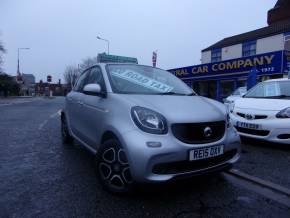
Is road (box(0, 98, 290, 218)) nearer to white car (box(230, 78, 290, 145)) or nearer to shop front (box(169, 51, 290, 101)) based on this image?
white car (box(230, 78, 290, 145))

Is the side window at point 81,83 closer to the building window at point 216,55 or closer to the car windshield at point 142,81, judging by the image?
the car windshield at point 142,81

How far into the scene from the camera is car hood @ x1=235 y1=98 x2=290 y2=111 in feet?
18.1

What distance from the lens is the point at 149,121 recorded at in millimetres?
3002

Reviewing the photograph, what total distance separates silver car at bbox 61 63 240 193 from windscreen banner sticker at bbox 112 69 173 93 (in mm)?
15

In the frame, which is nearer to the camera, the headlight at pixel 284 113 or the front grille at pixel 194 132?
the front grille at pixel 194 132

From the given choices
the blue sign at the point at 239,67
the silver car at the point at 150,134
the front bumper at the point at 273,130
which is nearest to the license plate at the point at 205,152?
the silver car at the point at 150,134

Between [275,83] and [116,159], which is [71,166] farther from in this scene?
[275,83]

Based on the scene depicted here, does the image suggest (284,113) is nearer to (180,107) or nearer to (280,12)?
(180,107)

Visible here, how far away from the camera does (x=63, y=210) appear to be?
113 inches

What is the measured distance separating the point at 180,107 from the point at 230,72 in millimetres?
17075

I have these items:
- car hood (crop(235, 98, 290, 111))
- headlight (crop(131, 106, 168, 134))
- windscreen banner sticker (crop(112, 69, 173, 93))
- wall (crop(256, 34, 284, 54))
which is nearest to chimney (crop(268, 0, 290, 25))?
wall (crop(256, 34, 284, 54))

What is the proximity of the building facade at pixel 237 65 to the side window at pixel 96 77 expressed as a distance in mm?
10921

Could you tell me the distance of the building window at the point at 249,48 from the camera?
92.9 ft

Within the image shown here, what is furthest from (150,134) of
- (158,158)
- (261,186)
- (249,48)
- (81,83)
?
A: (249,48)
